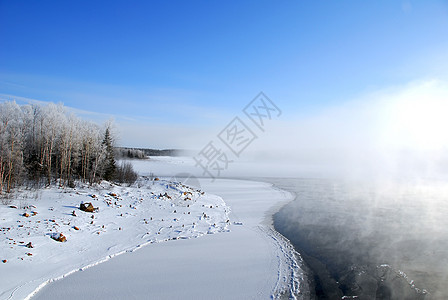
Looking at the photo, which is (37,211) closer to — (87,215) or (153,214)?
(87,215)

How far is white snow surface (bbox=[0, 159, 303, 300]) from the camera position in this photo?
214 inches

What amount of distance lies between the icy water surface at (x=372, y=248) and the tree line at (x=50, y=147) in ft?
43.0

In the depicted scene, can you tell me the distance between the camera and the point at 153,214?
38.5 feet

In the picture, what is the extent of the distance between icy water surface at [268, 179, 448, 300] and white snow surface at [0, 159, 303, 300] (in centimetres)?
83

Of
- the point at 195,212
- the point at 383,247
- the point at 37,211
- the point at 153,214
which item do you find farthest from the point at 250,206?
the point at 37,211

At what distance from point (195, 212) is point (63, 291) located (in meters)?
7.64

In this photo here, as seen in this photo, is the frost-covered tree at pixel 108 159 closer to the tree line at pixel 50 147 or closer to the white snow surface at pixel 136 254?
the tree line at pixel 50 147

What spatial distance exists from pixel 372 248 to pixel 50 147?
61.2 ft

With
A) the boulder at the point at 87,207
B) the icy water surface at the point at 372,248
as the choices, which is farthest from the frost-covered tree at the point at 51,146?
the icy water surface at the point at 372,248

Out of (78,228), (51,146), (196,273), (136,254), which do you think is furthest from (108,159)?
(196,273)

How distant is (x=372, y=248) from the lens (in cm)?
829

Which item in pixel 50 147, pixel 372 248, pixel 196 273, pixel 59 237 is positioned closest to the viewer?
pixel 196 273

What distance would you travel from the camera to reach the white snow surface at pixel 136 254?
17.9ft

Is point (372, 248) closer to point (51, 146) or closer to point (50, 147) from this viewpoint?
point (51, 146)
